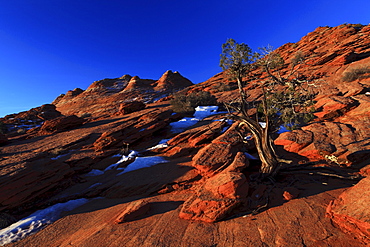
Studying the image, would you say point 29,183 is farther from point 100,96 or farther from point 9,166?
point 100,96

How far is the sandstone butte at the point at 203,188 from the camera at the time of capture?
4293 millimetres

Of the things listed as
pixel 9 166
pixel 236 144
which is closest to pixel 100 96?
pixel 9 166

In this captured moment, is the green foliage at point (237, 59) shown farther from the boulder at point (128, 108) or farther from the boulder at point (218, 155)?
the boulder at point (128, 108)

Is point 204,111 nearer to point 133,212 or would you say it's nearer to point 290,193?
point 290,193

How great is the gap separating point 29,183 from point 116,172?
4.81 meters

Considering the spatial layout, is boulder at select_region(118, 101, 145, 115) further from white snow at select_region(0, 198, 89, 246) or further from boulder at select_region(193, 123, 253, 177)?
boulder at select_region(193, 123, 253, 177)

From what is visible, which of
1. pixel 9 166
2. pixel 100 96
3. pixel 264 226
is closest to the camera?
pixel 264 226

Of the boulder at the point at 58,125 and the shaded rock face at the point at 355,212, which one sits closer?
the shaded rock face at the point at 355,212

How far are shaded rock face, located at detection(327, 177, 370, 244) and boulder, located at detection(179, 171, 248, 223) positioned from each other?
240cm

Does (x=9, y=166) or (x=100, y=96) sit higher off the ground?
(x=100, y=96)

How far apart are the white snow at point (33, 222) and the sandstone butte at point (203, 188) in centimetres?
55

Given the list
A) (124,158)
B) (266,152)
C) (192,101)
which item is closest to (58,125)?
(124,158)

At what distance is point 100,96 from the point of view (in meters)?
56.0

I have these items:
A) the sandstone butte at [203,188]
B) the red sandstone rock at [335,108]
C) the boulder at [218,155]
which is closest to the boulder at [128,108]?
the sandstone butte at [203,188]
